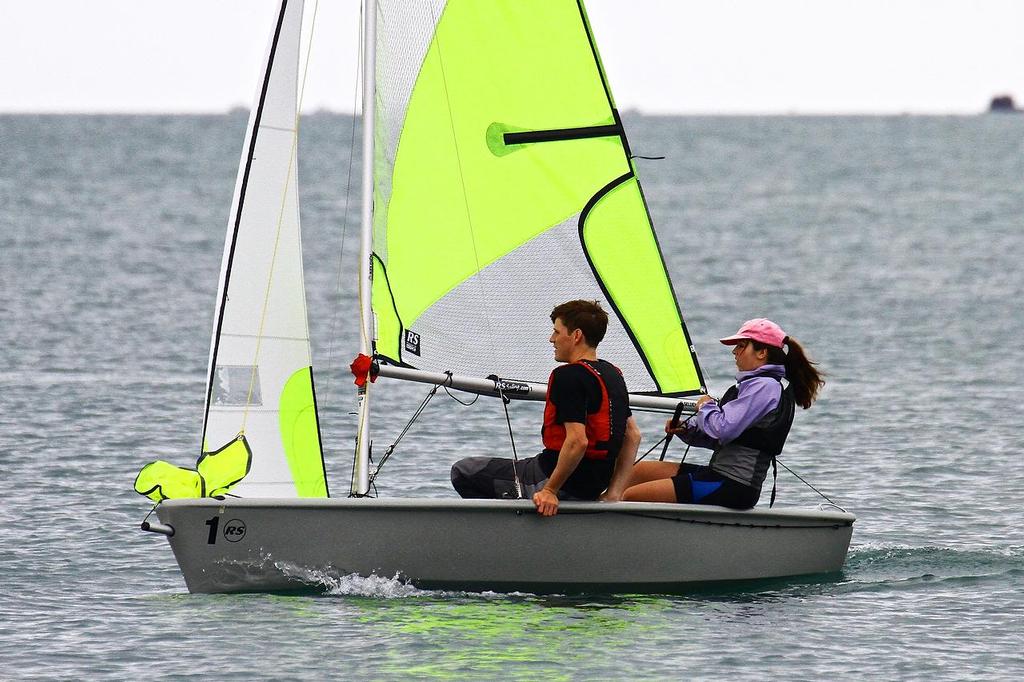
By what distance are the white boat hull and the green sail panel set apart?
0.92m

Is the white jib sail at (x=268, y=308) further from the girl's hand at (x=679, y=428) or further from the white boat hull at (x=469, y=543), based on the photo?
the girl's hand at (x=679, y=428)

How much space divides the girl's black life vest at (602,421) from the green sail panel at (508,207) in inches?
33.4

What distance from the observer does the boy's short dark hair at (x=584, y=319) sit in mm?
8391

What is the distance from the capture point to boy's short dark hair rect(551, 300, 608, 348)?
8.39 metres

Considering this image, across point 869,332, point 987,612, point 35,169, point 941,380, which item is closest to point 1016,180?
point 35,169

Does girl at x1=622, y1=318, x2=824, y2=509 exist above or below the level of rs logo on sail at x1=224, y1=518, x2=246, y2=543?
above

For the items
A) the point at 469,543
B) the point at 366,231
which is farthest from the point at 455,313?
the point at 469,543

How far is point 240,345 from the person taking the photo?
877 centimetres

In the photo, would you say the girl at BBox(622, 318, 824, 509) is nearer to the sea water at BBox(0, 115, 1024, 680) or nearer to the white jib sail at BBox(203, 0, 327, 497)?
the sea water at BBox(0, 115, 1024, 680)

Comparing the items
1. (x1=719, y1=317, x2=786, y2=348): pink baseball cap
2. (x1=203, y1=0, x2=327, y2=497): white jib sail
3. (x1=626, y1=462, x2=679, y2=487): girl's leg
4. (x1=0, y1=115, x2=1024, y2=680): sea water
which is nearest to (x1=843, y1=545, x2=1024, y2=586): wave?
(x1=0, y1=115, x2=1024, y2=680): sea water

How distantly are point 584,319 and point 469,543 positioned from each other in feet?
3.97

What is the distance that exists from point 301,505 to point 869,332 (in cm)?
1479

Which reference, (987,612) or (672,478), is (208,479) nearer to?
(672,478)

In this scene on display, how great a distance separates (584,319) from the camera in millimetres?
8398
